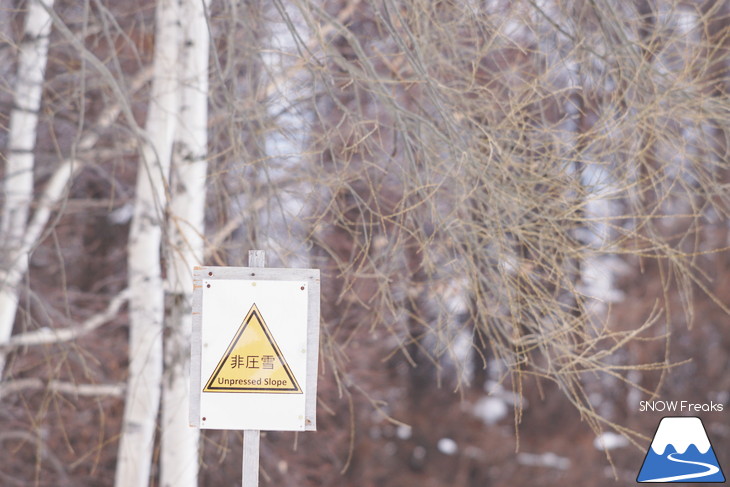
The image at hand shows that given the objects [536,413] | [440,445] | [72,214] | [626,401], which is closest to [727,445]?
[626,401]

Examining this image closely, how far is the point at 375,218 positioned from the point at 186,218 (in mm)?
3717

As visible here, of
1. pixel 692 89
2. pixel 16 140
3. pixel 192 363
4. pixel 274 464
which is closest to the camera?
pixel 192 363

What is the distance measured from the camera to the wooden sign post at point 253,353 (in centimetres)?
268

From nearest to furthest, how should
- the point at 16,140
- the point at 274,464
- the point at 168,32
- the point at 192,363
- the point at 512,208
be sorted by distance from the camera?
the point at 192,363 → the point at 512,208 → the point at 168,32 → the point at 16,140 → the point at 274,464

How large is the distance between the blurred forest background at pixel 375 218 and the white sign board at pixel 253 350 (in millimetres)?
605

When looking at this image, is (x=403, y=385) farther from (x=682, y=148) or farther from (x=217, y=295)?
(x=217, y=295)

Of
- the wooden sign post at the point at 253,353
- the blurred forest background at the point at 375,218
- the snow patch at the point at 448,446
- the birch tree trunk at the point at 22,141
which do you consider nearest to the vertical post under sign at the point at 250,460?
the wooden sign post at the point at 253,353

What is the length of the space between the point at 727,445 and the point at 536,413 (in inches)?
91.2

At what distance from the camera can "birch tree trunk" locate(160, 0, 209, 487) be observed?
4414 millimetres

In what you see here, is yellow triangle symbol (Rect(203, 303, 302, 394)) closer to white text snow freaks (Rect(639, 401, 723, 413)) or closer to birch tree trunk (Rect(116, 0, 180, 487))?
birch tree trunk (Rect(116, 0, 180, 487))

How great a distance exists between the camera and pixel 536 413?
11.9 m

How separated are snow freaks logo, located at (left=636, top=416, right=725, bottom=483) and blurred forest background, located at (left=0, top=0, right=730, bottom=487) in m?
0.17

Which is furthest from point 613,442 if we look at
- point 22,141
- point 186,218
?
point 186,218

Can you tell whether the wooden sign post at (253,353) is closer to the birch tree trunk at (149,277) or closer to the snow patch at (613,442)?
the birch tree trunk at (149,277)
